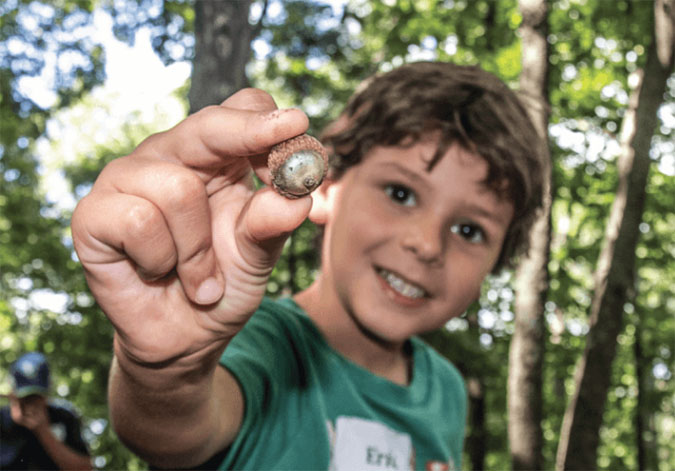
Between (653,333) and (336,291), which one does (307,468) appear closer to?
(336,291)

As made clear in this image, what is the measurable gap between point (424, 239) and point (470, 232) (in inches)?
12.1

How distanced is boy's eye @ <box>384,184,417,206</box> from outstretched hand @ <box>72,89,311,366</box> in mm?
964

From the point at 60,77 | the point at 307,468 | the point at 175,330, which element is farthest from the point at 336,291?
the point at 60,77

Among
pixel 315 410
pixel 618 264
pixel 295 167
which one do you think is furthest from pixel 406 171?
pixel 618 264

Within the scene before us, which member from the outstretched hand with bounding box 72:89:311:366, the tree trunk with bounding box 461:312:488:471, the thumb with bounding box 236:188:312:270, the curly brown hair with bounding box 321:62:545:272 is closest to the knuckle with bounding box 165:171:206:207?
the outstretched hand with bounding box 72:89:311:366

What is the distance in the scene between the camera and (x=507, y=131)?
2.58m

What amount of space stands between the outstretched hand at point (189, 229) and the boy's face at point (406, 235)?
3.03 feet

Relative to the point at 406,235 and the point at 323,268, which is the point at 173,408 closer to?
the point at 406,235

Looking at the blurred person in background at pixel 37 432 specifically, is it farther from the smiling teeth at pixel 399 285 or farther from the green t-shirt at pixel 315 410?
the smiling teeth at pixel 399 285

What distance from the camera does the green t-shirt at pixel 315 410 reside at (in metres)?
1.83

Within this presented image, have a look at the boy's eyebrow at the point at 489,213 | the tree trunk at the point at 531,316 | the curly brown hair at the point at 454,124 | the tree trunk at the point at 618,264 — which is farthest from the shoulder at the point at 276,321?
the tree trunk at the point at 618,264

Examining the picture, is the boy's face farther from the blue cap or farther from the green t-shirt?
the blue cap

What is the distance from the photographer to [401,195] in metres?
2.28

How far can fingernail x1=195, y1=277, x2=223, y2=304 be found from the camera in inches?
48.7
